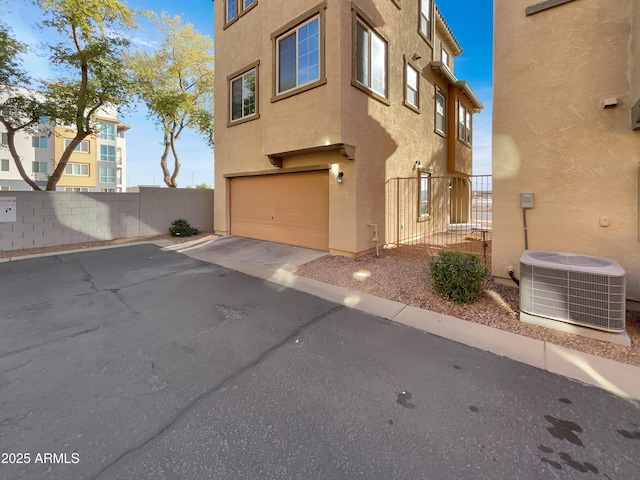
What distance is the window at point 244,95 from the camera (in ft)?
34.2

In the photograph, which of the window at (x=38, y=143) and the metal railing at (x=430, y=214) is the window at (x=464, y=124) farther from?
the window at (x=38, y=143)

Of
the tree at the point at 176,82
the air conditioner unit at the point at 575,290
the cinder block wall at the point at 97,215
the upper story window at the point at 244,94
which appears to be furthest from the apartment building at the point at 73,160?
the air conditioner unit at the point at 575,290

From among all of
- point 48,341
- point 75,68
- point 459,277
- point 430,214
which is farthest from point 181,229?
point 459,277

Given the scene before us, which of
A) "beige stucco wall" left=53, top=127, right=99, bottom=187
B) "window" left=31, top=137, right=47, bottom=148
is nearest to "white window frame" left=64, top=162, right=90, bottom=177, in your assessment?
"beige stucco wall" left=53, top=127, right=99, bottom=187

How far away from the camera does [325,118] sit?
7.35m

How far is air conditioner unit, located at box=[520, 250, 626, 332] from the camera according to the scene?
3582 millimetres

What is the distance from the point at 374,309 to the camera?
190 inches

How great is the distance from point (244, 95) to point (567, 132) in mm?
9900

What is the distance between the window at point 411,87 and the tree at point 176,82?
11.6 metres

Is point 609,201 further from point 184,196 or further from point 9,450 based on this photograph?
point 184,196

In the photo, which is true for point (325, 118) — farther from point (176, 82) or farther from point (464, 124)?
point (176, 82)

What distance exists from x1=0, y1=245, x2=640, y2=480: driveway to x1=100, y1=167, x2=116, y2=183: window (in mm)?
43369

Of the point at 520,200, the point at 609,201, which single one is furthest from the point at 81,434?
the point at 609,201

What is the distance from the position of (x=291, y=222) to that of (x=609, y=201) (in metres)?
7.45
